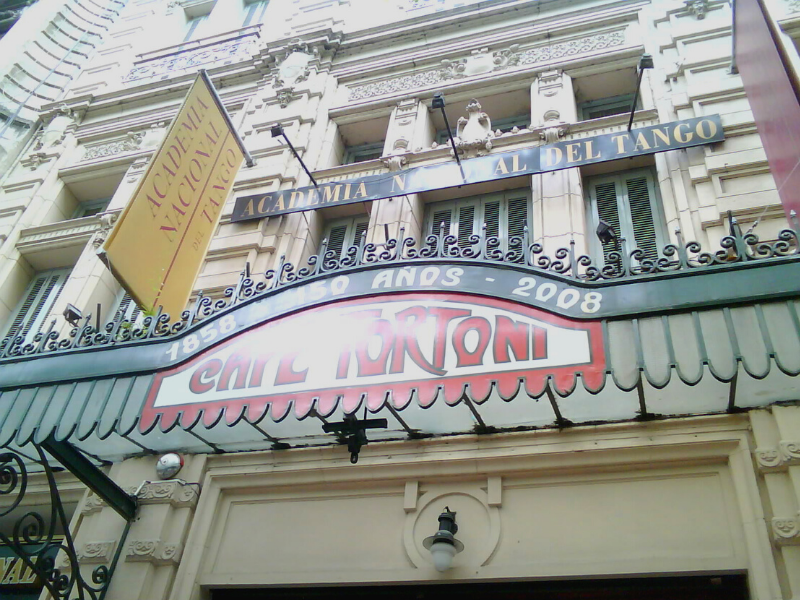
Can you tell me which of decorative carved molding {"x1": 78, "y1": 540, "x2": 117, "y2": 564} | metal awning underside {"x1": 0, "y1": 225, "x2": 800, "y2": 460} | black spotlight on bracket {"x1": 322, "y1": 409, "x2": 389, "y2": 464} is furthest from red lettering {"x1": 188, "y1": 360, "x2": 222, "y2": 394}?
decorative carved molding {"x1": 78, "y1": 540, "x2": 117, "y2": 564}

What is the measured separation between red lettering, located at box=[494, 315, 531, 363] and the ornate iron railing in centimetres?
63

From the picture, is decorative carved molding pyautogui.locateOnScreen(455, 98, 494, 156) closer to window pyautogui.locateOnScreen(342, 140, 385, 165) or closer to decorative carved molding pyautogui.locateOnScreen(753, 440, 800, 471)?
window pyautogui.locateOnScreen(342, 140, 385, 165)

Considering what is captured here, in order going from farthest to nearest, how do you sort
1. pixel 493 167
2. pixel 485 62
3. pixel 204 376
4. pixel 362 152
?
pixel 362 152
pixel 485 62
pixel 493 167
pixel 204 376

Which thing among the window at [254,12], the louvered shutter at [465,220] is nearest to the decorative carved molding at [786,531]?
the louvered shutter at [465,220]

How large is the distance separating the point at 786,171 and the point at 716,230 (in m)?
1.28

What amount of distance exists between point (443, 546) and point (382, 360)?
1.80 m

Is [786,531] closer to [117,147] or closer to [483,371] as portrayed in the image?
[483,371]

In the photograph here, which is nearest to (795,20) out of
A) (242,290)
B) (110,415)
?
(242,290)

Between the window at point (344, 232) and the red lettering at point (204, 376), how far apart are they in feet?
14.3

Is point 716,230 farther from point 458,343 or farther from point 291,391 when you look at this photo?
point 291,391

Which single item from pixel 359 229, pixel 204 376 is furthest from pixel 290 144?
pixel 204 376

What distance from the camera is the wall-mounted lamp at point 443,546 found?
6.18 metres

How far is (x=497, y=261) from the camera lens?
6664mm

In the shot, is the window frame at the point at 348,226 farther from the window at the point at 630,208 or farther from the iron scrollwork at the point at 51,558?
the iron scrollwork at the point at 51,558
